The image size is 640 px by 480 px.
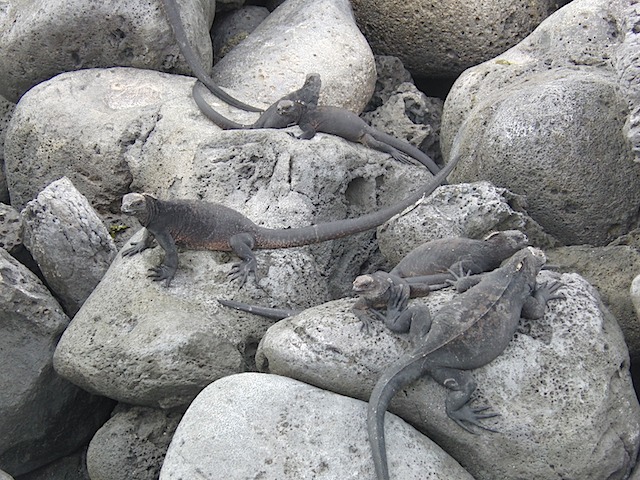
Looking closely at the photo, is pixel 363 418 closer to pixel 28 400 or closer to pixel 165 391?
pixel 165 391

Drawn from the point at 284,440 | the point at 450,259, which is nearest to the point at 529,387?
the point at 450,259

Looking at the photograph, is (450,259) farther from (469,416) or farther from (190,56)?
(190,56)

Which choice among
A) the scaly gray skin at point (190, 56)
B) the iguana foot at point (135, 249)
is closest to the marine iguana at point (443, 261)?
the iguana foot at point (135, 249)

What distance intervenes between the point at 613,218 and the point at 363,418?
8.55 ft

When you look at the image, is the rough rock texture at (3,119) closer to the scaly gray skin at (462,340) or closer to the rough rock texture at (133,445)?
the rough rock texture at (133,445)

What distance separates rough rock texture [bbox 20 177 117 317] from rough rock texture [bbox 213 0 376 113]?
217 cm

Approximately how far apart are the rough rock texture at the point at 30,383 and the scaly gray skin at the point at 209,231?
0.65 m

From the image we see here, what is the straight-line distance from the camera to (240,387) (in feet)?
14.7

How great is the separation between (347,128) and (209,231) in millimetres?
1730

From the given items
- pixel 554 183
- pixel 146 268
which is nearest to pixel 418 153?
pixel 554 183

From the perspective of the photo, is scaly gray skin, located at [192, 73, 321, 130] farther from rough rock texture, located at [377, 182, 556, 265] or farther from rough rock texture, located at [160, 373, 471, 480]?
rough rock texture, located at [160, 373, 471, 480]

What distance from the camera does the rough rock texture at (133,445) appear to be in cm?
509

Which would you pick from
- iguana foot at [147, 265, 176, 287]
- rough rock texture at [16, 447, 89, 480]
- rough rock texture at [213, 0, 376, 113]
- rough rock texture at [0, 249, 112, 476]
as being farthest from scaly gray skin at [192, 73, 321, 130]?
rough rock texture at [16, 447, 89, 480]

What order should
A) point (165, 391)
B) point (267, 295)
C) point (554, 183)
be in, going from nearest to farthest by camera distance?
1. point (165, 391)
2. point (267, 295)
3. point (554, 183)
